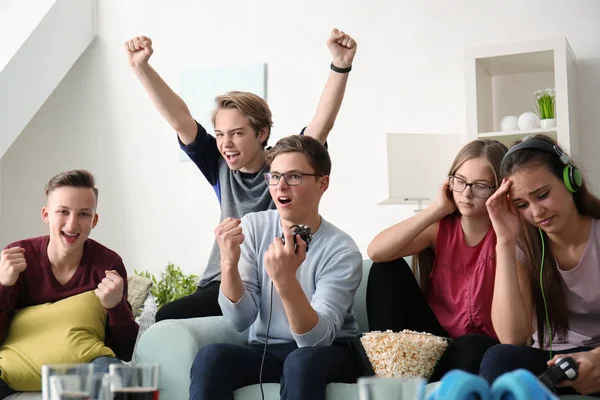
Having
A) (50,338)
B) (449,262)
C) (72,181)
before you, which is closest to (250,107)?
(72,181)

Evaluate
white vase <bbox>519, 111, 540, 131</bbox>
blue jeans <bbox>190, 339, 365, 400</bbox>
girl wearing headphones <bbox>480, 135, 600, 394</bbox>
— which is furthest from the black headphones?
white vase <bbox>519, 111, 540, 131</bbox>

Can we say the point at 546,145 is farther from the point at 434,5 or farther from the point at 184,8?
the point at 184,8

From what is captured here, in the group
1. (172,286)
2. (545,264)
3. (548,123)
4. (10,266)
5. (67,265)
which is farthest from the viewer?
(172,286)

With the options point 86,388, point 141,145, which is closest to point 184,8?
point 141,145

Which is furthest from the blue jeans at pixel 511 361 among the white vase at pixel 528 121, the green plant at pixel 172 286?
the green plant at pixel 172 286

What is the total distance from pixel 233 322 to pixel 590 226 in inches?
40.4

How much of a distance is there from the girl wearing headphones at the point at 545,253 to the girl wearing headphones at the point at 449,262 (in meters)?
0.21

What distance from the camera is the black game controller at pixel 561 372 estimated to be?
1.66 m

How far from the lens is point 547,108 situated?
3.71 metres

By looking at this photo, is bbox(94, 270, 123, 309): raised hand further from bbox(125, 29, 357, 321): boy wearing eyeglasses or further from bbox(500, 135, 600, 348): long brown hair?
bbox(500, 135, 600, 348): long brown hair

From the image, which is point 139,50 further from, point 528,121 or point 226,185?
point 528,121

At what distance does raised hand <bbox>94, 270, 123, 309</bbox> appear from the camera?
2.33 m

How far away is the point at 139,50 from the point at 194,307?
0.90m

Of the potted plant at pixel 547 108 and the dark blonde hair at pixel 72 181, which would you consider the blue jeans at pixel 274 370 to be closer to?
the dark blonde hair at pixel 72 181
